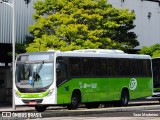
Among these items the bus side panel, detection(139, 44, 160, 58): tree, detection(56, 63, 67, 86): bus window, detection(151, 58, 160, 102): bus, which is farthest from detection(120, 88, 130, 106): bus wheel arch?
detection(139, 44, 160, 58): tree

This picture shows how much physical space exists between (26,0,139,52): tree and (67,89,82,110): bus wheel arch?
960 centimetres

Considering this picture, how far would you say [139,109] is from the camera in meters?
30.2

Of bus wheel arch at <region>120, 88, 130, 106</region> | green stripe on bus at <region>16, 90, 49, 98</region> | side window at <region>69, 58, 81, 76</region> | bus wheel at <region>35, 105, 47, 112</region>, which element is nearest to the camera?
green stripe on bus at <region>16, 90, 49, 98</region>

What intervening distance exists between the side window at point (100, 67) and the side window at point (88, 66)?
0.51 metres

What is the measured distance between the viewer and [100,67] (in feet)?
105

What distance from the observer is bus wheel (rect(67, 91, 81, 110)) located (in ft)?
97.1

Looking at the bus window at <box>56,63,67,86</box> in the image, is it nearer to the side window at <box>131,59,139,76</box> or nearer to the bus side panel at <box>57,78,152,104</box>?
the bus side panel at <box>57,78,152,104</box>

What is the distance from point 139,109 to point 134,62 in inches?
220

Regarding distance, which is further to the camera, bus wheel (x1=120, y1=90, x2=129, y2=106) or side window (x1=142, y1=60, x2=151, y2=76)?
side window (x1=142, y1=60, x2=151, y2=76)

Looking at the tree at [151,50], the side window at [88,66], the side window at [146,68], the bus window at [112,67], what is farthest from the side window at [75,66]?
the tree at [151,50]

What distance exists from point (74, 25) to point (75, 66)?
419 inches

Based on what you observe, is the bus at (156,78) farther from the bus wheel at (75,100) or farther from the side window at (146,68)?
the bus wheel at (75,100)

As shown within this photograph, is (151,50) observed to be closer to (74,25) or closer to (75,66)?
(74,25)

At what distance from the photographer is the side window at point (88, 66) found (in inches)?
1209
